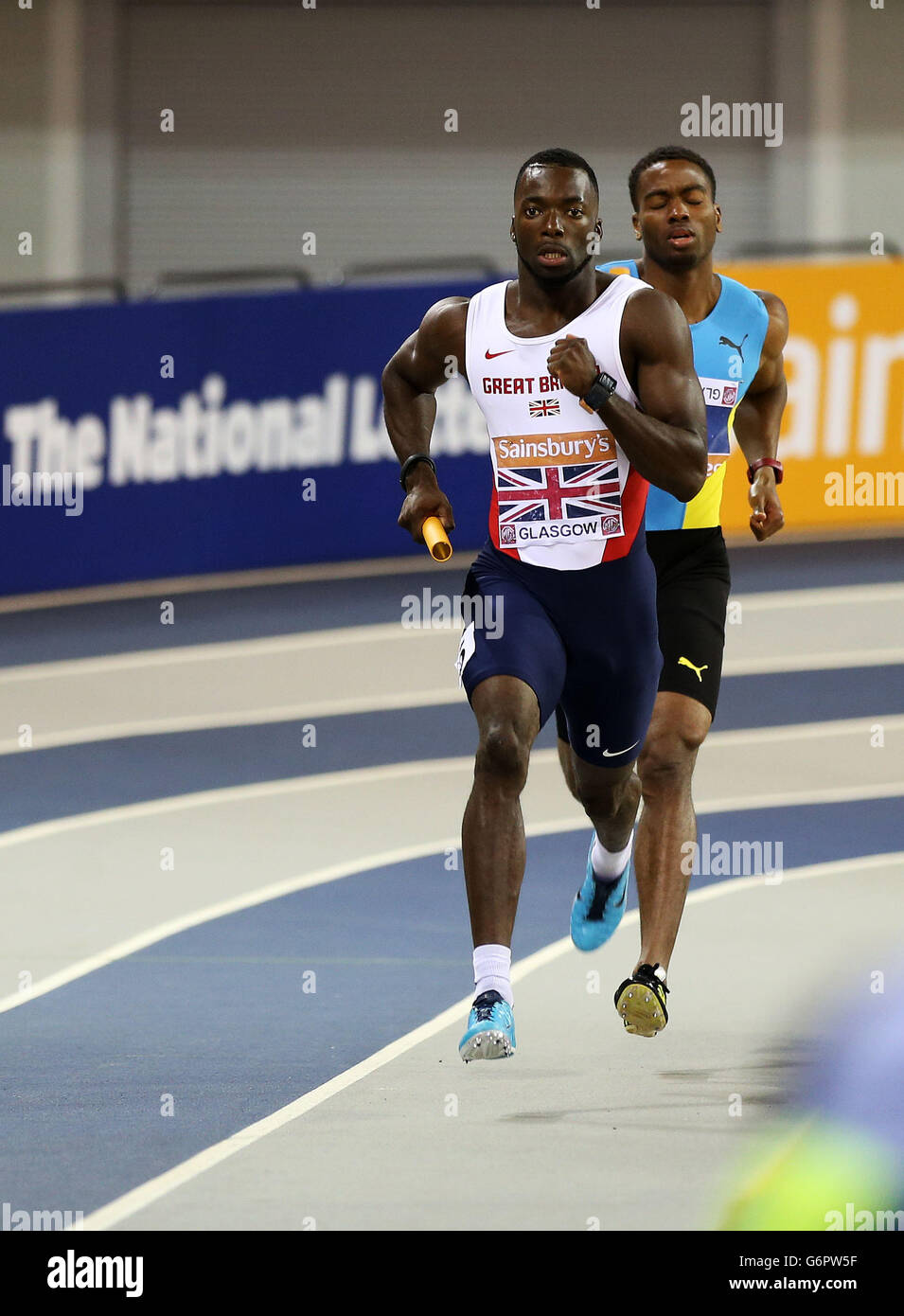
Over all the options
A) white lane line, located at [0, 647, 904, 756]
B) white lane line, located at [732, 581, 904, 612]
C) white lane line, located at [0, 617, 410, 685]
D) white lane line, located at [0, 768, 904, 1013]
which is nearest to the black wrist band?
white lane line, located at [0, 768, 904, 1013]

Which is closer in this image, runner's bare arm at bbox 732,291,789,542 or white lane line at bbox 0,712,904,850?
runner's bare arm at bbox 732,291,789,542

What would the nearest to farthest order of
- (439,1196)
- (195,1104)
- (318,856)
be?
1. (439,1196)
2. (195,1104)
3. (318,856)

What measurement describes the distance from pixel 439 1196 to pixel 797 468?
12.4 m

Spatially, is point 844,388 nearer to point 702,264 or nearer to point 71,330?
point 71,330

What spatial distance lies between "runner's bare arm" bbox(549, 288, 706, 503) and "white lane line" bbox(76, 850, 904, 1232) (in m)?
1.81

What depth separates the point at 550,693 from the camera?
20.6ft

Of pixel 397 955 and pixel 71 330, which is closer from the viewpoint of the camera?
pixel 397 955

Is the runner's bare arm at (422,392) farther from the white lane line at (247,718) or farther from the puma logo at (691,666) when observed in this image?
the white lane line at (247,718)

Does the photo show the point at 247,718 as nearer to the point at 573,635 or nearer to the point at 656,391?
the point at 573,635

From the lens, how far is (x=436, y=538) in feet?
20.5

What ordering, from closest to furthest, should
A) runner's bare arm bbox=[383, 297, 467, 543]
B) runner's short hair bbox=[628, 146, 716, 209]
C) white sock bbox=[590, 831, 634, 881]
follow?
runner's bare arm bbox=[383, 297, 467, 543] < runner's short hair bbox=[628, 146, 716, 209] < white sock bbox=[590, 831, 634, 881]

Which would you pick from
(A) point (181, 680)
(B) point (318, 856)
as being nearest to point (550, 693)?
(B) point (318, 856)

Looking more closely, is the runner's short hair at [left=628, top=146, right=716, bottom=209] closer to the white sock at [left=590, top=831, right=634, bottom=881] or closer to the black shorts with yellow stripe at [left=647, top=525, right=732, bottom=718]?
the black shorts with yellow stripe at [left=647, top=525, right=732, bottom=718]

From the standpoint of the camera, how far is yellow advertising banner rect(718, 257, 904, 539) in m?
16.8
